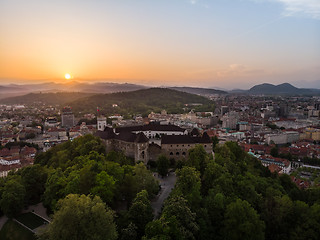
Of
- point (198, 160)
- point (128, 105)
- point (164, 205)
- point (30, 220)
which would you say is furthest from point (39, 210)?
point (128, 105)

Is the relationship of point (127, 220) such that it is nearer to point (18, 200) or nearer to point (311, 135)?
point (18, 200)

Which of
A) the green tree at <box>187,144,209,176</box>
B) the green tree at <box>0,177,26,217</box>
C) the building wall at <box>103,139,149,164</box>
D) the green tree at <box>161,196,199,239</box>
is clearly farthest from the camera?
the building wall at <box>103,139,149,164</box>

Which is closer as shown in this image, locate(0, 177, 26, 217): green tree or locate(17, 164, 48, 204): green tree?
locate(0, 177, 26, 217): green tree

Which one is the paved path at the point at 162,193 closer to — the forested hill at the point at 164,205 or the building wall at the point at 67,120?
the forested hill at the point at 164,205

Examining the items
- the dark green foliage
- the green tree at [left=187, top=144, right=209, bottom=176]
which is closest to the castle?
the green tree at [left=187, top=144, right=209, bottom=176]

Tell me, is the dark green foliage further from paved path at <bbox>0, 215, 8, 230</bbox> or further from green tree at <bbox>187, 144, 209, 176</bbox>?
paved path at <bbox>0, 215, 8, 230</bbox>

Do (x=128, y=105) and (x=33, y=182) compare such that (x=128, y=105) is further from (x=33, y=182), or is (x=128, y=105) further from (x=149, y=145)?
(x=33, y=182)

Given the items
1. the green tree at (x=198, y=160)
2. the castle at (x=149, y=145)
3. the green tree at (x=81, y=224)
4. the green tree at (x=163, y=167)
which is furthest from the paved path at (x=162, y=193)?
the green tree at (x=81, y=224)
